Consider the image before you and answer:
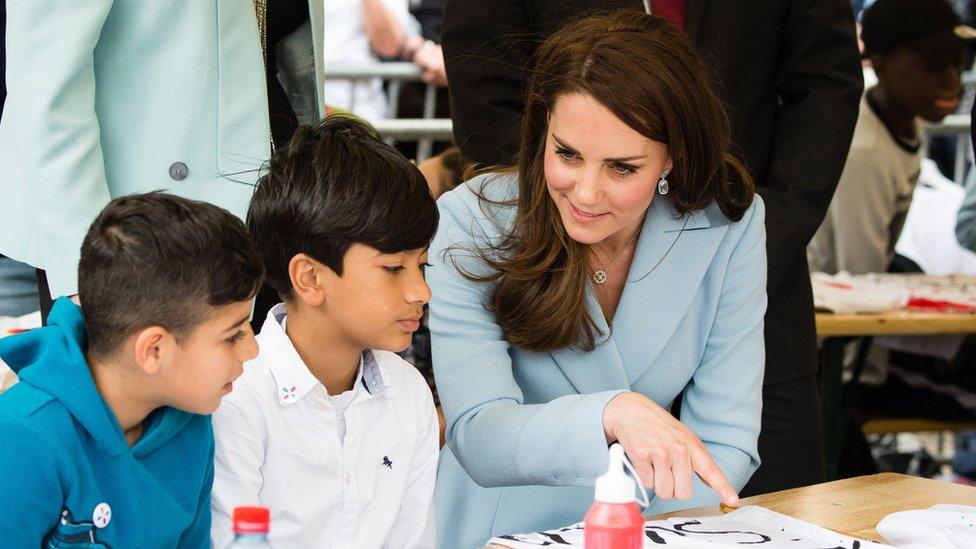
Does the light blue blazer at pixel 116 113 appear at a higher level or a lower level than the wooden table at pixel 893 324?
higher

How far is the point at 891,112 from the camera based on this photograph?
4.61 meters

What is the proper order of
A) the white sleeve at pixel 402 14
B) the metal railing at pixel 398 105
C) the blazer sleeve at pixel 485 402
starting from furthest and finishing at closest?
the white sleeve at pixel 402 14, the metal railing at pixel 398 105, the blazer sleeve at pixel 485 402

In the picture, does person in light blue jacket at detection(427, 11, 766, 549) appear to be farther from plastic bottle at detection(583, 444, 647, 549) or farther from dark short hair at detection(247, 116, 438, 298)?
plastic bottle at detection(583, 444, 647, 549)

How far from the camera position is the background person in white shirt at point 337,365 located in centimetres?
174

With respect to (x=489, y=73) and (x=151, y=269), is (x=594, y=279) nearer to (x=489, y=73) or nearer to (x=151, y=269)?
(x=489, y=73)

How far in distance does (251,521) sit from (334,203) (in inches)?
29.7

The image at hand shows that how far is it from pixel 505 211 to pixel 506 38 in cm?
49

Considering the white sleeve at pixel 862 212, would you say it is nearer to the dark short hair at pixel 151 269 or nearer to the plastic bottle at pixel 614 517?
the dark short hair at pixel 151 269

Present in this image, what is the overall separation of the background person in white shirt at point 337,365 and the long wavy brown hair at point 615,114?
0.20m

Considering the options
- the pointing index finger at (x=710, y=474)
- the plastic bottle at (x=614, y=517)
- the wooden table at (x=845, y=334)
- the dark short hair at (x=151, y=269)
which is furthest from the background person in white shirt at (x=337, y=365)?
the wooden table at (x=845, y=334)

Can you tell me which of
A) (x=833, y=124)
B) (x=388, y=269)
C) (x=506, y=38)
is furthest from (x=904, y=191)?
(x=388, y=269)

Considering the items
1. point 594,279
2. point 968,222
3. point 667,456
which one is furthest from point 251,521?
point 968,222

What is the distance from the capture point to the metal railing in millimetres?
4805

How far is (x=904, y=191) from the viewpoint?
184 inches
